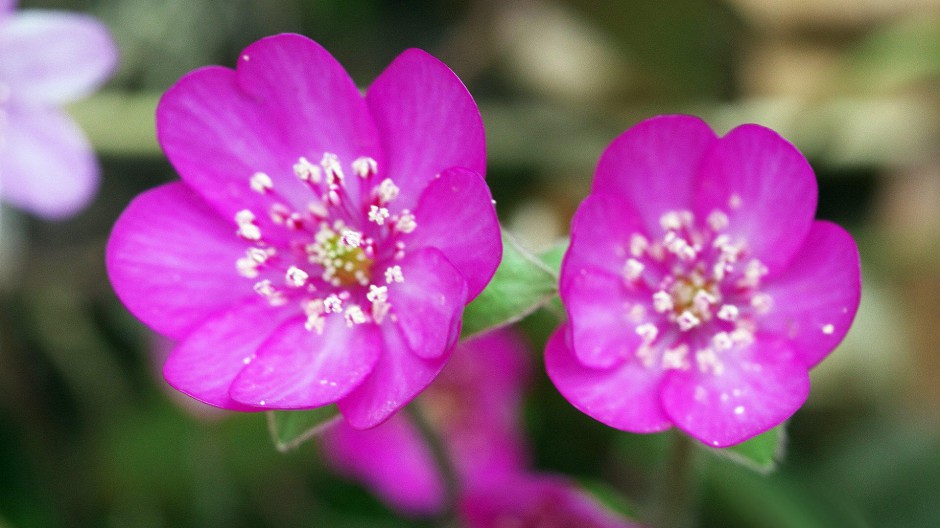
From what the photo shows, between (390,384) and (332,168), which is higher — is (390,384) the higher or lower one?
the lower one

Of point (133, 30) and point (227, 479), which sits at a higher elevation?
point (133, 30)

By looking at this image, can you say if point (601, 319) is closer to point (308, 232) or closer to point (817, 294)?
point (817, 294)

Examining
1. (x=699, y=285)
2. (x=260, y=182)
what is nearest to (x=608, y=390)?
(x=699, y=285)

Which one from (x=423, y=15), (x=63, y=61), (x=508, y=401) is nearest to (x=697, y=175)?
(x=508, y=401)

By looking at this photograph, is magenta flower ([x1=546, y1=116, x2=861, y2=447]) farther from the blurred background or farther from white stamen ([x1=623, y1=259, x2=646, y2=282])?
the blurred background

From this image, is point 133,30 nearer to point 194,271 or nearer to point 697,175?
point 194,271

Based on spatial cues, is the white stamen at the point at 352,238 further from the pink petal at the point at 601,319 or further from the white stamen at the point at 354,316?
the pink petal at the point at 601,319
